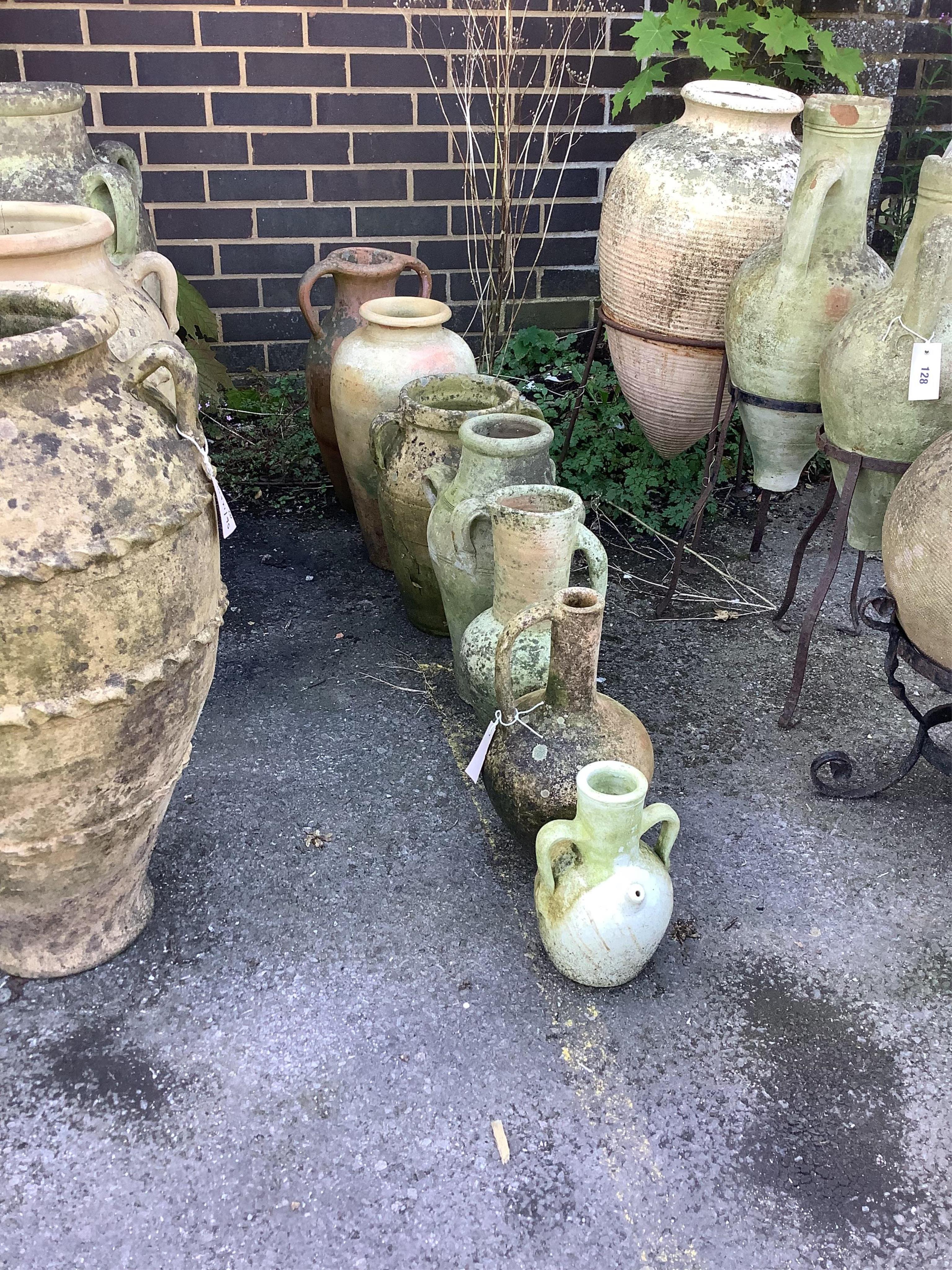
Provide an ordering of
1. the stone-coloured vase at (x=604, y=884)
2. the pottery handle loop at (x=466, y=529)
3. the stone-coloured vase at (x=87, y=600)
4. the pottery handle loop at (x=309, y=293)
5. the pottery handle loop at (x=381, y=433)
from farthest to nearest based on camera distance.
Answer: the pottery handle loop at (x=309, y=293), the pottery handle loop at (x=381, y=433), the pottery handle loop at (x=466, y=529), the stone-coloured vase at (x=604, y=884), the stone-coloured vase at (x=87, y=600)

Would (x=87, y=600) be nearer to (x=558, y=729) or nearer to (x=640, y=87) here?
(x=558, y=729)

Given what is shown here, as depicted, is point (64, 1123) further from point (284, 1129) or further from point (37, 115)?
point (37, 115)

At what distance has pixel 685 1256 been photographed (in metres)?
1.57

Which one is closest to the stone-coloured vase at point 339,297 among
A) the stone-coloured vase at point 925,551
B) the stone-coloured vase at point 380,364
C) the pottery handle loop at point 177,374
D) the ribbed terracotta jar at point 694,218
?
the stone-coloured vase at point 380,364

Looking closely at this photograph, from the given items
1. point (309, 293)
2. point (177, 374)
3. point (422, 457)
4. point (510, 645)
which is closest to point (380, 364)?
point (422, 457)

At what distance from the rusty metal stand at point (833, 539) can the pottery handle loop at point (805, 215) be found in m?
0.40

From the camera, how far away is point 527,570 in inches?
90.8

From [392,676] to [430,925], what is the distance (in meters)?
0.93

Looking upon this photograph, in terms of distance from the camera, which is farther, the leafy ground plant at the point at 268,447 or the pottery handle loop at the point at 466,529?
the leafy ground plant at the point at 268,447

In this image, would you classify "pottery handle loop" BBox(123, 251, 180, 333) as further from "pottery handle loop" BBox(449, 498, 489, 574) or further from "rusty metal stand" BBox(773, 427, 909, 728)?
"rusty metal stand" BBox(773, 427, 909, 728)

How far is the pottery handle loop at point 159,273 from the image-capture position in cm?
255

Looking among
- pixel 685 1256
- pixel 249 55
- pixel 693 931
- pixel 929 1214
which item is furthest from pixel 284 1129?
pixel 249 55

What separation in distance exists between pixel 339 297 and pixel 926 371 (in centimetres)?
193

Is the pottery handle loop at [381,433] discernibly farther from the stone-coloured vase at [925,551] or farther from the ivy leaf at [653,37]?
the ivy leaf at [653,37]
